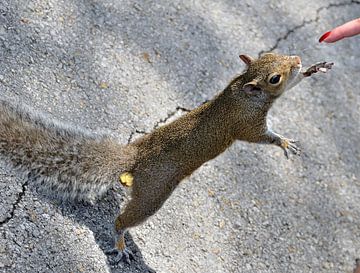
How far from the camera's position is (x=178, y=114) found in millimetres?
Answer: 2531

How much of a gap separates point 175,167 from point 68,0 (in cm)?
97

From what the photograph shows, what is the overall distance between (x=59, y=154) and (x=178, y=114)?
2.35 ft

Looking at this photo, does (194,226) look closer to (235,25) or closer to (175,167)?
(175,167)

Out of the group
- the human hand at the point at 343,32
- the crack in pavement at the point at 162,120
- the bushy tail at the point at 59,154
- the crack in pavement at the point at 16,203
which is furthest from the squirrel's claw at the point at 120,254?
the human hand at the point at 343,32

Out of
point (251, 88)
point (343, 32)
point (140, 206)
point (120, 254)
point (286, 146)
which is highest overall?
point (343, 32)

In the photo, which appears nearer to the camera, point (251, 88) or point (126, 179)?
point (126, 179)

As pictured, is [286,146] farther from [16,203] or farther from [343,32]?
[16,203]

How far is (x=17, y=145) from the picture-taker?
1.88m

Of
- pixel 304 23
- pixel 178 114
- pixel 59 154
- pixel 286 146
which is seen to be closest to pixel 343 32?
pixel 286 146

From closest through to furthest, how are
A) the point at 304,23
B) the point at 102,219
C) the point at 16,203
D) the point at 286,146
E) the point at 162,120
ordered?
the point at 16,203
the point at 102,219
the point at 286,146
the point at 162,120
the point at 304,23

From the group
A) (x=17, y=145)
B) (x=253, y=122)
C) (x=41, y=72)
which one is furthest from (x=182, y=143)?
(x=41, y=72)

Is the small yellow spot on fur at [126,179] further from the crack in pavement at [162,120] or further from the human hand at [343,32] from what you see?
the human hand at [343,32]

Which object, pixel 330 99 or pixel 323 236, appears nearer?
pixel 323 236

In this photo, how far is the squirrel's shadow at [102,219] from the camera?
6.51 ft
